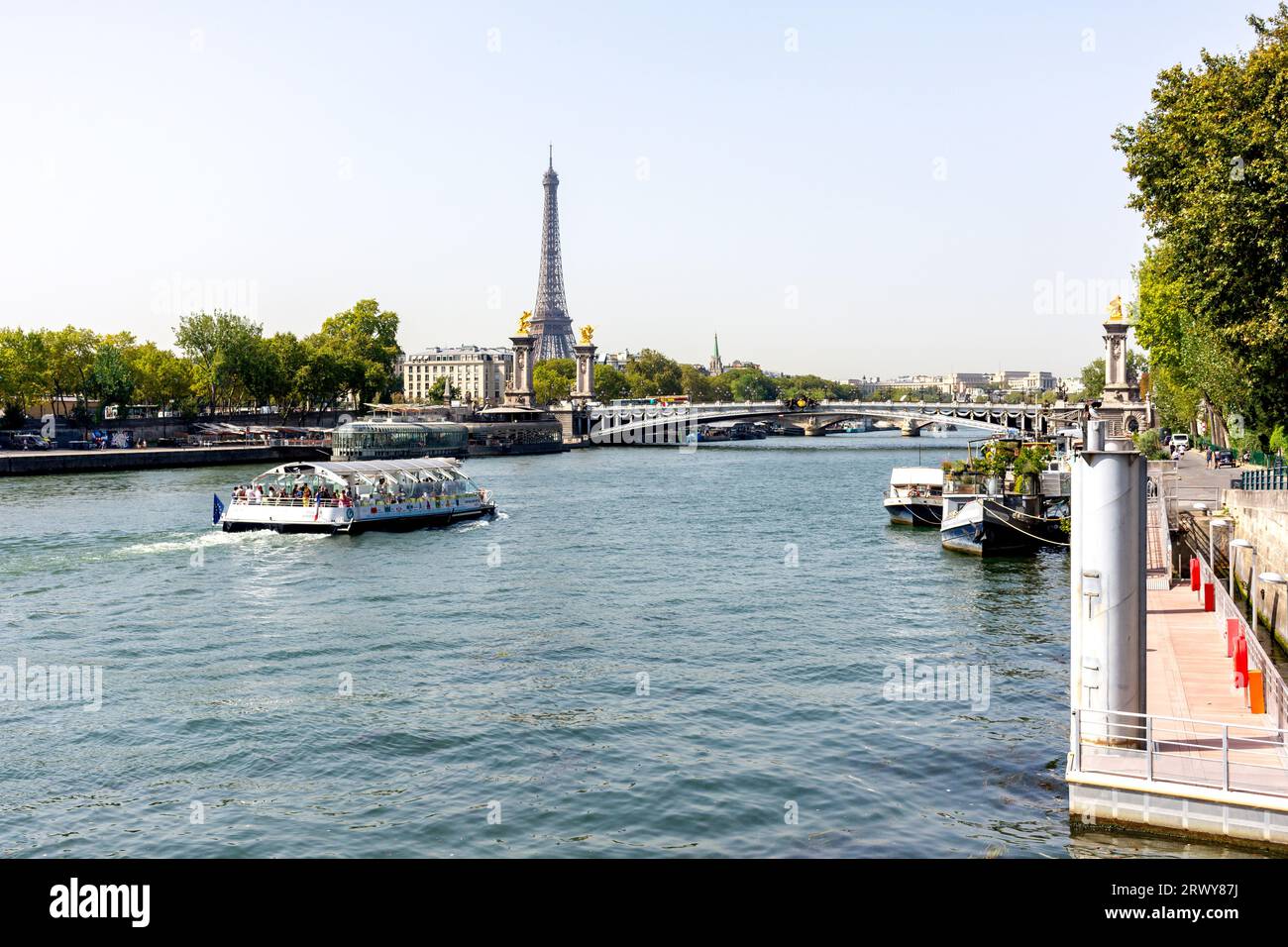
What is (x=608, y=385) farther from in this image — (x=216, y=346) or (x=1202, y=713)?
(x=1202, y=713)

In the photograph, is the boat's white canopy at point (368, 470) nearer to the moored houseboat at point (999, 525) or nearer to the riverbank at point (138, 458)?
the moored houseboat at point (999, 525)

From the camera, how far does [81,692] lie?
18.9 m

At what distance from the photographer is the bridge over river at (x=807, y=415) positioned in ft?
321

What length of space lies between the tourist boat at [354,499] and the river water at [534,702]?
207cm

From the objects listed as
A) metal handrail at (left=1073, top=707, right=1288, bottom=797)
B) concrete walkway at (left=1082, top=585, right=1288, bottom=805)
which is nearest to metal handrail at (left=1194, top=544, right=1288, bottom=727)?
concrete walkway at (left=1082, top=585, right=1288, bottom=805)

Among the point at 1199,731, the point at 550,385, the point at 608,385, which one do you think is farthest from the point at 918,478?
the point at 608,385

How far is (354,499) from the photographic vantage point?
41.2m

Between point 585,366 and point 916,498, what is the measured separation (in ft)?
303

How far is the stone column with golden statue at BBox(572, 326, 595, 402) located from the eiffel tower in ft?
164

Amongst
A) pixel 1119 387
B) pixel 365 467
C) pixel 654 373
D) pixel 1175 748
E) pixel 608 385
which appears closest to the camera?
pixel 1175 748

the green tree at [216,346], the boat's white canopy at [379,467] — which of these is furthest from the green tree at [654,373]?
the boat's white canopy at [379,467]

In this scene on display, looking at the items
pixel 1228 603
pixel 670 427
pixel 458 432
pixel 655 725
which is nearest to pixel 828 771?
pixel 655 725
